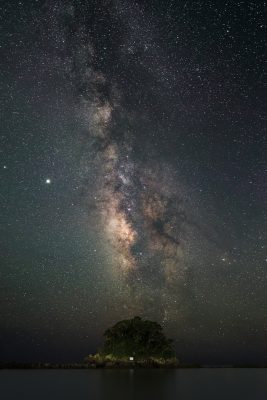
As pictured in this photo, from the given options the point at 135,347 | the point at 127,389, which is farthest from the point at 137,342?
the point at 127,389

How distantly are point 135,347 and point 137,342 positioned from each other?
3.99ft

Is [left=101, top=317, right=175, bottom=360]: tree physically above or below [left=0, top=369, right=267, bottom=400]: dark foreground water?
above

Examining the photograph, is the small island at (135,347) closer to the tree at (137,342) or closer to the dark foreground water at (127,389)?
the tree at (137,342)

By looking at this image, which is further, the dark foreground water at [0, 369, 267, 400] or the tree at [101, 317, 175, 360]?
the tree at [101, 317, 175, 360]

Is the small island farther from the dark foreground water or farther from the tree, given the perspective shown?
the dark foreground water

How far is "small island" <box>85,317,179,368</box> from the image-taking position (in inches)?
4321

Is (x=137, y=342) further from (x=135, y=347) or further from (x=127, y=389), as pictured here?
(x=127, y=389)

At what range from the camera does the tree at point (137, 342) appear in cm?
10969

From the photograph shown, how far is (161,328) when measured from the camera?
11538 cm

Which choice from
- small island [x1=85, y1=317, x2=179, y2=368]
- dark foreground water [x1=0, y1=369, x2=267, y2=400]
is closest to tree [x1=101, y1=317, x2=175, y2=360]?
small island [x1=85, y1=317, x2=179, y2=368]

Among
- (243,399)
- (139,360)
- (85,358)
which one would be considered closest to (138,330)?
(139,360)

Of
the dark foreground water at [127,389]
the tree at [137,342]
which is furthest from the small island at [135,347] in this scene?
the dark foreground water at [127,389]

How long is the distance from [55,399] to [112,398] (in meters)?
4.02

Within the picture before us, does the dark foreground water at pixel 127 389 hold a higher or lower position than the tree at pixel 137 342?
lower
